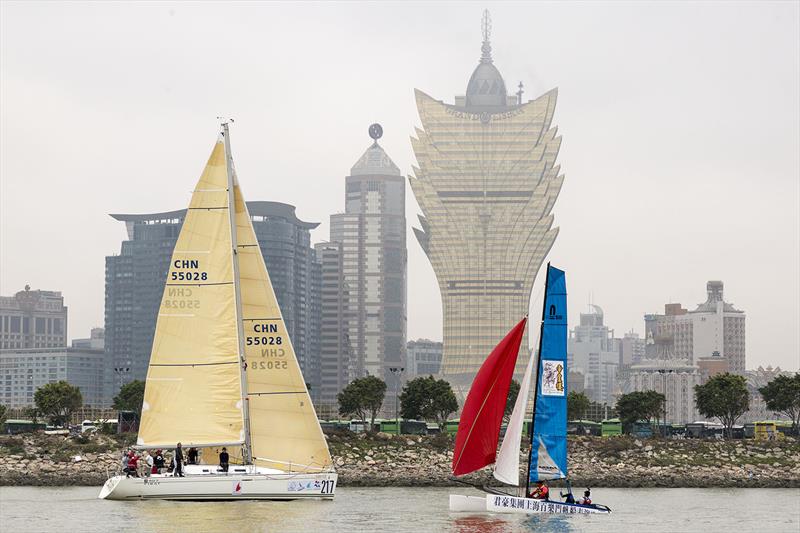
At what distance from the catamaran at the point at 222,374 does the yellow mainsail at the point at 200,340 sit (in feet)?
0.13

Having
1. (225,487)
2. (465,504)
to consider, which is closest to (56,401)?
(225,487)

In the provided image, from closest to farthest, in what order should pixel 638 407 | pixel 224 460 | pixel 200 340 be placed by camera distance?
pixel 224 460
pixel 200 340
pixel 638 407

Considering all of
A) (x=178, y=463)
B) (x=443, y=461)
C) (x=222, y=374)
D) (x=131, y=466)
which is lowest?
(x=443, y=461)

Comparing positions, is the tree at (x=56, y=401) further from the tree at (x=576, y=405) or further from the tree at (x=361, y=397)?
the tree at (x=576, y=405)

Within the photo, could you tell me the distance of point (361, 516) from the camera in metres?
53.0

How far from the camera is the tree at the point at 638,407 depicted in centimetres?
11150

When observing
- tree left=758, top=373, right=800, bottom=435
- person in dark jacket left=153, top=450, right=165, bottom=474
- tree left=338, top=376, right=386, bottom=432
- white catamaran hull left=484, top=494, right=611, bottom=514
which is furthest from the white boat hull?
tree left=758, top=373, right=800, bottom=435

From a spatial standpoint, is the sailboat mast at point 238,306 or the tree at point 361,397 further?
the tree at point 361,397

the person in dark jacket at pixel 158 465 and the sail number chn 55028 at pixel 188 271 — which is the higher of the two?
the sail number chn 55028 at pixel 188 271

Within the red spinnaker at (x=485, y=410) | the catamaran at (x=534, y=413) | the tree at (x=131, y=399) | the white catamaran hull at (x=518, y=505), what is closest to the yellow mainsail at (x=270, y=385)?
the red spinnaker at (x=485, y=410)

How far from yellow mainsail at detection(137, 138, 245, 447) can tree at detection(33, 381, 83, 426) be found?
50.3 m

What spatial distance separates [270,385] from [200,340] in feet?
11.1

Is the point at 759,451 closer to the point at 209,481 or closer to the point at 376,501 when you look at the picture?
the point at 376,501

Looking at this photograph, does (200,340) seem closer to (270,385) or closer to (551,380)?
(270,385)
